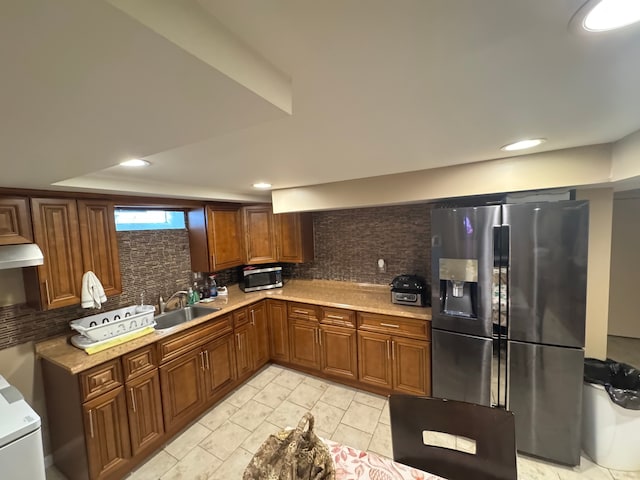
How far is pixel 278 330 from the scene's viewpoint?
312cm

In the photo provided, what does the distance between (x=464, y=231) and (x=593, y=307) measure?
119cm

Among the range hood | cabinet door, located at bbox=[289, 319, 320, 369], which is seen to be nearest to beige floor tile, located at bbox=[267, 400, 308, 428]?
cabinet door, located at bbox=[289, 319, 320, 369]

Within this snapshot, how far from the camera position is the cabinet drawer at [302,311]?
288 centimetres

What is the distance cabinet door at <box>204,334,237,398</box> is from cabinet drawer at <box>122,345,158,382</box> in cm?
48

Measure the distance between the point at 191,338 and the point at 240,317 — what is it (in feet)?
1.90

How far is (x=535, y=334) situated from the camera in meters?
1.82

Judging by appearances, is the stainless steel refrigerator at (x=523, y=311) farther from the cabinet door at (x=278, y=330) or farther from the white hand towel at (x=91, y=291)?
the white hand towel at (x=91, y=291)

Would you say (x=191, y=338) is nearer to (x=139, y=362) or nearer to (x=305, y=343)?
(x=139, y=362)

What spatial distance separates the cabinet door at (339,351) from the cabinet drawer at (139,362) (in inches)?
61.0

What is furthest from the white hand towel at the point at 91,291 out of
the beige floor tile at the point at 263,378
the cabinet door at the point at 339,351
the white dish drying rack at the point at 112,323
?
the cabinet door at the point at 339,351

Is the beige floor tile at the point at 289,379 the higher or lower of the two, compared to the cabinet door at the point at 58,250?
lower

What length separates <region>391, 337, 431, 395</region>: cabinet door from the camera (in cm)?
232

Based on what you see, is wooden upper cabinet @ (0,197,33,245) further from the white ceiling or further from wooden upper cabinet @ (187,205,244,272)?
wooden upper cabinet @ (187,205,244,272)

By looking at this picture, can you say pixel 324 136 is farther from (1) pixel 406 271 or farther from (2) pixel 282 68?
(1) pixel 406 271
